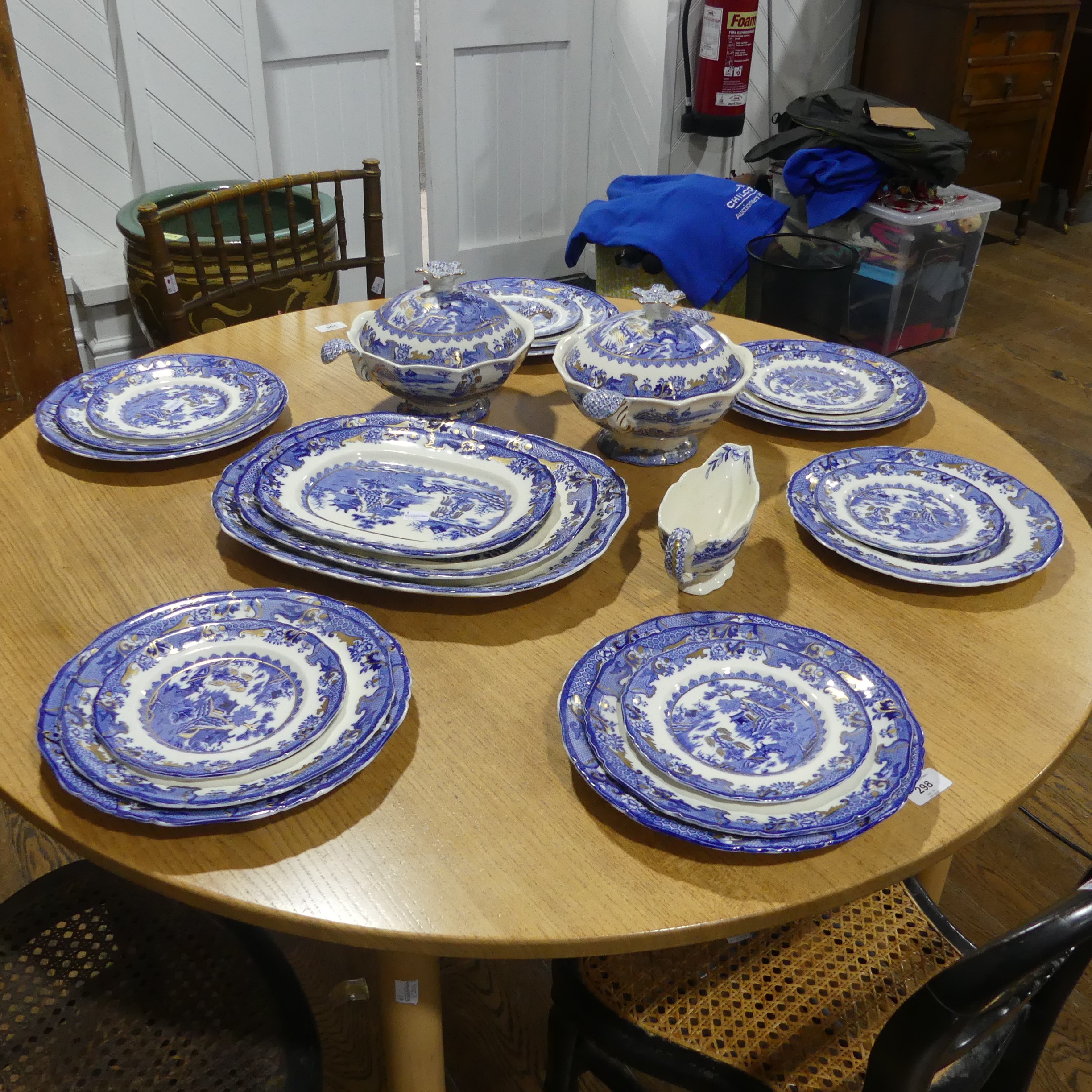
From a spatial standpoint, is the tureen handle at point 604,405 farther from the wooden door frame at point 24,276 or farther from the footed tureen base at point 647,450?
the wooden door frame at point 24,276

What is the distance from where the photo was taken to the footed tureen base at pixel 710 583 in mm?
1024

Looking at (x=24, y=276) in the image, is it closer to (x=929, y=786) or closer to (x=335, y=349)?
(x=335, y=349)

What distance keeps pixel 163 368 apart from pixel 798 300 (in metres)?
2.13

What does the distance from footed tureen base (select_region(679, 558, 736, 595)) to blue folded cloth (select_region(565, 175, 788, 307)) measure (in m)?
2.11

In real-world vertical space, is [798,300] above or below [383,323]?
below

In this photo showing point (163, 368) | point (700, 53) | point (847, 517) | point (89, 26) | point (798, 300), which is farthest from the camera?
point (700, 53)

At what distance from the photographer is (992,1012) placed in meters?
0.69

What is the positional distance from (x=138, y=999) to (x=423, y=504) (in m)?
0.54

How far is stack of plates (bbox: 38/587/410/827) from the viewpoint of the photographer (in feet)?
2.48

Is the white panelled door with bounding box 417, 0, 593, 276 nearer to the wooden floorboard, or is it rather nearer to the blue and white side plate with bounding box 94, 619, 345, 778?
the wooden floorboard

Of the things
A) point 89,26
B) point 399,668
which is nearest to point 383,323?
point 399,668

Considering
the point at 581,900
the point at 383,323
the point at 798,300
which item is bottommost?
the point at 798,300

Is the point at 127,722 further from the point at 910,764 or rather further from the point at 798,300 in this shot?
the point at 798,300

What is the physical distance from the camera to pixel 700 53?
10.8ft
